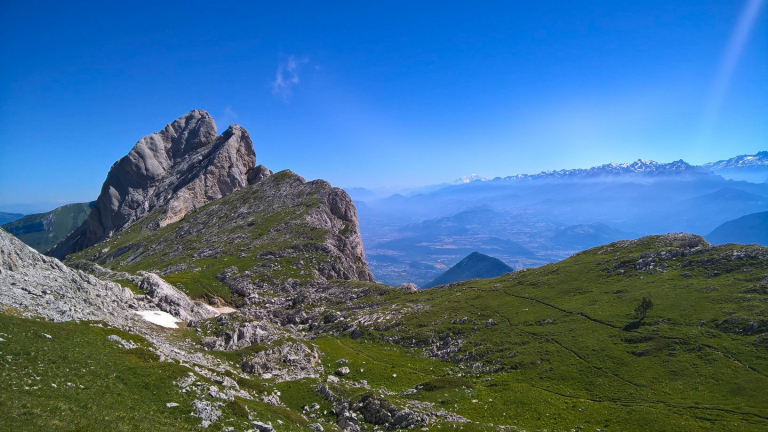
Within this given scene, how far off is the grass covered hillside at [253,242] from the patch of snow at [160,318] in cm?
3181

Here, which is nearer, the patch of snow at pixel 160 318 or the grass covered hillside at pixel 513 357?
the grass covered hillside at pixel 513 357

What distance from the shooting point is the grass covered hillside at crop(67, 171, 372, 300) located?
108 m

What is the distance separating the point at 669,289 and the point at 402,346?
1932 inches

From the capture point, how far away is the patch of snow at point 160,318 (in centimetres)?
5484

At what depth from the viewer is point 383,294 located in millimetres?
98875

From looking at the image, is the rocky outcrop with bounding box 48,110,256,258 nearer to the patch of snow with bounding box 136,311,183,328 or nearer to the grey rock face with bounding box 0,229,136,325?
the patch of snow with bounding box 136,311,183,328

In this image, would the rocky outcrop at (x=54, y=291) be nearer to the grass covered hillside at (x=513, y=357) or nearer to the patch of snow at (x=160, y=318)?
the patch of snow at (x=160, y=318)

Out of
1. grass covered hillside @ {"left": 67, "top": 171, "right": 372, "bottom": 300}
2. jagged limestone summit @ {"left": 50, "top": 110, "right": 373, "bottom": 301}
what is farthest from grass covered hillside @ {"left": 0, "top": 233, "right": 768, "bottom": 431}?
jagged limestone summit @ {"left": 50, "top": 110, "right": 373, "bottom": 301}

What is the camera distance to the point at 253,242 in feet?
414

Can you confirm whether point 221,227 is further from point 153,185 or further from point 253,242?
point 153,185

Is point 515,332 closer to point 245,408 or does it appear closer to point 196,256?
point 245,408

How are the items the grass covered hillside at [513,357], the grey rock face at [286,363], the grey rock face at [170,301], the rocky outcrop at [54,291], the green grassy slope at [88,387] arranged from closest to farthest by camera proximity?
the green grassy slope at [88,387], the grass covered hillside at [513,357], the rocky outcrop at [54,291], the grey rock face at [286,363], the grey rock face at [170,301]

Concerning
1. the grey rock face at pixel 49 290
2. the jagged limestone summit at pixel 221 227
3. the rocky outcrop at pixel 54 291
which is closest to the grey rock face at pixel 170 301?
the rocky outcrop at pixel 54 291

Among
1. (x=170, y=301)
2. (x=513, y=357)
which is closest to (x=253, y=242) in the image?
(x=170, y=301)
